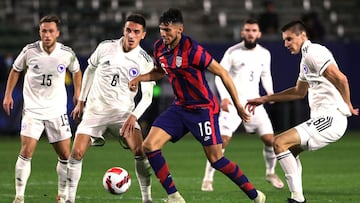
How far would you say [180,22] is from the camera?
10.5 metres

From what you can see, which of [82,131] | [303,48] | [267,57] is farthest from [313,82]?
[267,57]

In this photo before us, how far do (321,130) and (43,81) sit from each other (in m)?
3.51

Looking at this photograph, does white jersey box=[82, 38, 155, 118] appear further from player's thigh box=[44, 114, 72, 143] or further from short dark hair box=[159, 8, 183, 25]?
short dark hair box=[159, 8, 183, 25]

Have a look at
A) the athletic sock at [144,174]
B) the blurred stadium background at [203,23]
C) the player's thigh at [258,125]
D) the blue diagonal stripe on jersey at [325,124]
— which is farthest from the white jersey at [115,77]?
the blurred stadium background at [203,23]

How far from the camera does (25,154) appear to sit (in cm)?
1134

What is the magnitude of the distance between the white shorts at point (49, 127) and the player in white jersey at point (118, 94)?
461 mm

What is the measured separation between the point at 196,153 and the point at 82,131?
33.8 feet

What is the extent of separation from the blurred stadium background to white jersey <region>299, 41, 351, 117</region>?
15.1 metres

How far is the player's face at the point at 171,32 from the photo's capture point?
10414 millimetres

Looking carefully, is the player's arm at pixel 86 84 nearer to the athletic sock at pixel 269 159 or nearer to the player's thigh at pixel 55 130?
the player's thigh at pixel 55 130

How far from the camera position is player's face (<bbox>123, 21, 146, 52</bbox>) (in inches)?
436

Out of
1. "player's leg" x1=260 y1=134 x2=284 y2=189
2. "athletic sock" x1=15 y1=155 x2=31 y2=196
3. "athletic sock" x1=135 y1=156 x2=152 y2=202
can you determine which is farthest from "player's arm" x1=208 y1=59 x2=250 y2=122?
"player's leg" x1=260 y1=134 x2=284 y2=189

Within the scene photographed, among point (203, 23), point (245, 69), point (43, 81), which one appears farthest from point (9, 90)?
point (203, 23)

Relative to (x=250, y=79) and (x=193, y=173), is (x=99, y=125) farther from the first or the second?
(x=193, y=173)
